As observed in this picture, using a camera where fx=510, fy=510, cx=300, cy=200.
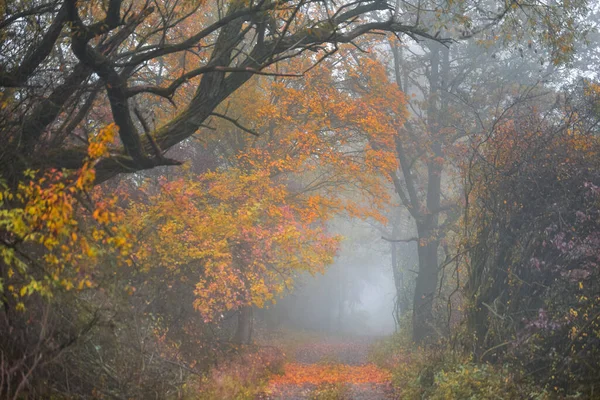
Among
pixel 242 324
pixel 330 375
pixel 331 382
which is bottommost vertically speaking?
pixel 330 375

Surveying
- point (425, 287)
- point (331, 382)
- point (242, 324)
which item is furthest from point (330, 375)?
point (425, 287)

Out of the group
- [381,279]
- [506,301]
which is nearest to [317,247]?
[506,301]

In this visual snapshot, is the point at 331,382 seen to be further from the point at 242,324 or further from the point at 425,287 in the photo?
the point at 425,287

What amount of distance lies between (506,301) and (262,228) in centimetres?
652

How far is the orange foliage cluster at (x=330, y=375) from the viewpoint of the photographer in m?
14.0

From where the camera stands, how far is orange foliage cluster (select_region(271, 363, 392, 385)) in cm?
1402

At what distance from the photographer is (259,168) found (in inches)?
614

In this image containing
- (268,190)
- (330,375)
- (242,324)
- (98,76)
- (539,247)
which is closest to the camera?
(98,76)

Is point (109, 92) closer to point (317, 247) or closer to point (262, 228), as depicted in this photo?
point (262, 228)

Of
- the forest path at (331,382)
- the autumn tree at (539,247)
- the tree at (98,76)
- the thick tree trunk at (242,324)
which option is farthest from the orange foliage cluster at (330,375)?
the tree at (98,76)

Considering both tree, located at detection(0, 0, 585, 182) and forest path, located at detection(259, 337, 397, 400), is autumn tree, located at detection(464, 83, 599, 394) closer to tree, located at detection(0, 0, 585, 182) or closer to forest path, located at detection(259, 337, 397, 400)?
forest path, located at detection(259, 337, 397, 400)

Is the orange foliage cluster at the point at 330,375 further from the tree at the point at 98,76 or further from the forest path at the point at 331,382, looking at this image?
the tree at the point at 98,76

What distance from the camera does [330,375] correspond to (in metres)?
15.5

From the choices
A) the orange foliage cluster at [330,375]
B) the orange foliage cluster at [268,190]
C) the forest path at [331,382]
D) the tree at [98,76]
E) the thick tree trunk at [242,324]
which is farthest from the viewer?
the thick tree trunk at [242,324]
